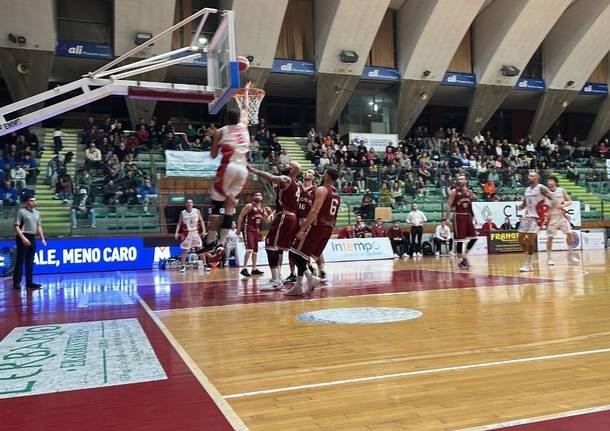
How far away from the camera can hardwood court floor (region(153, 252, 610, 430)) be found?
305cm

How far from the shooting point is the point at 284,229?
30.2 feet

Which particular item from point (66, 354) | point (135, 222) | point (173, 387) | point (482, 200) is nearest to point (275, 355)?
point (173, 387)

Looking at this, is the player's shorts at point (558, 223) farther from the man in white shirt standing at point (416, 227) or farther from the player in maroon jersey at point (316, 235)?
the man in white shirt standing at point (416, 227)

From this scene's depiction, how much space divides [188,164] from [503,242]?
12712 millimetres

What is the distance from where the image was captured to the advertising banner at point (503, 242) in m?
21.6

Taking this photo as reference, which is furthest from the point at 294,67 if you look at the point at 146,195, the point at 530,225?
the point at 530,225

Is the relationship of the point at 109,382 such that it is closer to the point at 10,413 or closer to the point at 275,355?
the point at 10,413

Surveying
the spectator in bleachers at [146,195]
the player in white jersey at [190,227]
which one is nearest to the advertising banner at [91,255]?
the spectator in bleachers at [146,195]

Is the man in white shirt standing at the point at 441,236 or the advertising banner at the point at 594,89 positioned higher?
the advertising banner at the point at 594,89

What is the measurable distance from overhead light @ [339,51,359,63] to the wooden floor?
20.5m

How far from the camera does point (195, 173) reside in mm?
18938

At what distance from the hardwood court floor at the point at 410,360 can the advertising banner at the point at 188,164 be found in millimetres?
11947

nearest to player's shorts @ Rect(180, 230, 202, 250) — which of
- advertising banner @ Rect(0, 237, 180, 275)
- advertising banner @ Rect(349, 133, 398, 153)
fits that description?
advertising banner @ Rect(0, 237, 180, 275)

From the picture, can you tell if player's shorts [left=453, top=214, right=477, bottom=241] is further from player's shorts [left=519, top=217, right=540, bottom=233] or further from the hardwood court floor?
the hardwood court floor
